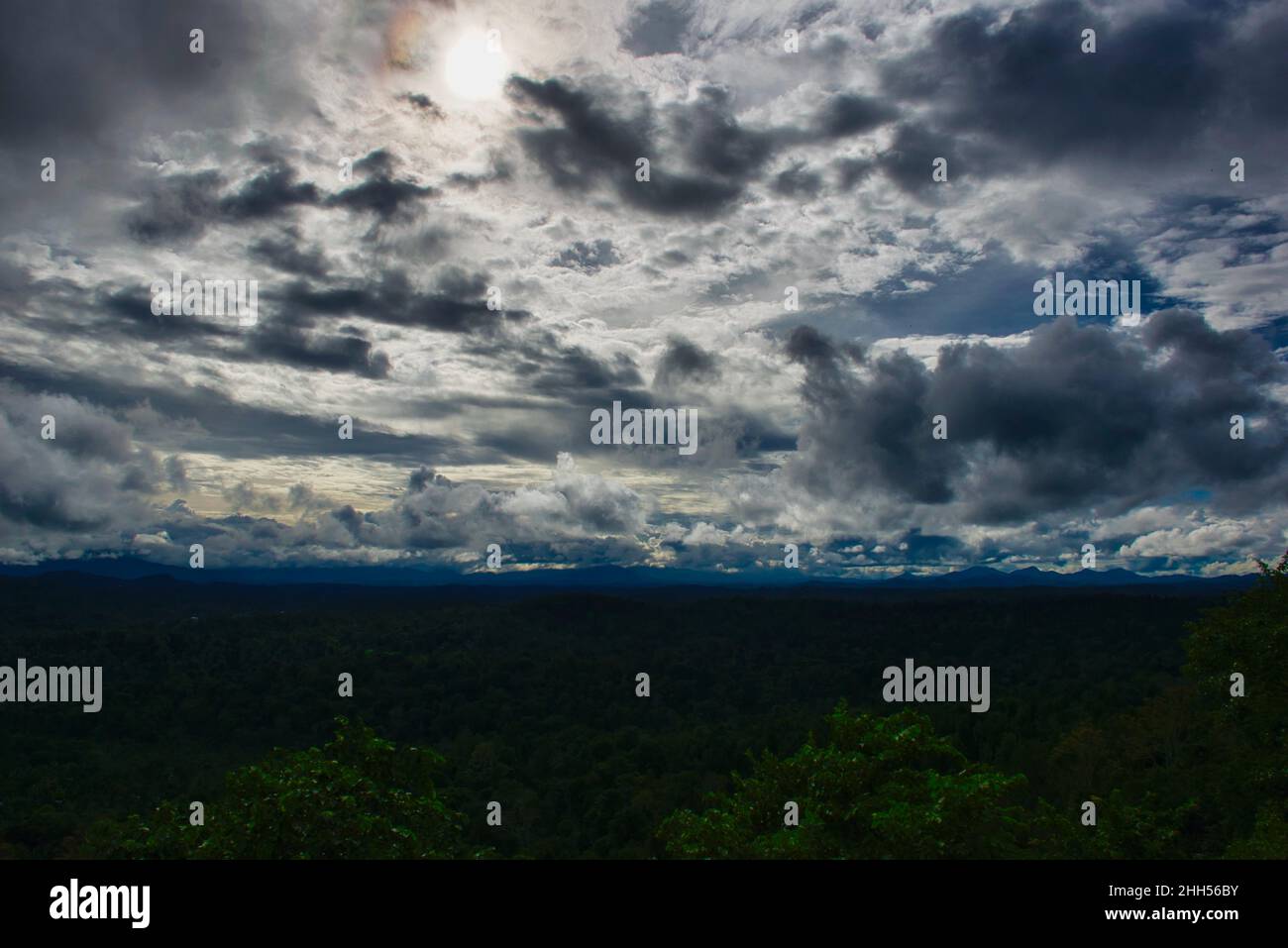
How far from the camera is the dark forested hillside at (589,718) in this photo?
38625 mm

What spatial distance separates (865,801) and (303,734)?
373 ft

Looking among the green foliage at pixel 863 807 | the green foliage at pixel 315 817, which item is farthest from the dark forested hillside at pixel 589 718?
the green foliage at pixel 863 807

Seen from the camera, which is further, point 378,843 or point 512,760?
point 512,760

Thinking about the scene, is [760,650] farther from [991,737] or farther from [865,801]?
[865,801]

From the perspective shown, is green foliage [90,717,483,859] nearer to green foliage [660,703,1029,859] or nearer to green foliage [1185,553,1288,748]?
green foliage [660,703,1029,859]

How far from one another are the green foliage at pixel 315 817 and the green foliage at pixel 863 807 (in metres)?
6.60

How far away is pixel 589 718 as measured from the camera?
12288cm

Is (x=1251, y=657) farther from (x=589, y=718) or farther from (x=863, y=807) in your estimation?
(x=589, y=718)

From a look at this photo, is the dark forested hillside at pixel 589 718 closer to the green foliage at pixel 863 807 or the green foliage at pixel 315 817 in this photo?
the green foliage at pixel 315 817

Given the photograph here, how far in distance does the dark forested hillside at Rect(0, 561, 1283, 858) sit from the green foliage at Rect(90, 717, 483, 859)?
0.25m

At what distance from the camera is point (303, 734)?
4387 inches
